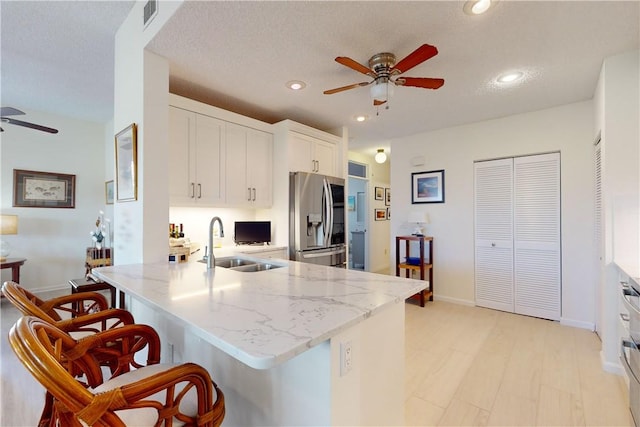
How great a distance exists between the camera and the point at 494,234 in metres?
3.81

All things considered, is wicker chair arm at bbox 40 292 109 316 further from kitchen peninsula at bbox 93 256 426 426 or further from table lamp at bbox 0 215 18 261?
table lamp at bbox 0 215 18 261

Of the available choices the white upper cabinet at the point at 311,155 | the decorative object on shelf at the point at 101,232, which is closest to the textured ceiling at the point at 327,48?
the white upper cabinet at the point at 311,155

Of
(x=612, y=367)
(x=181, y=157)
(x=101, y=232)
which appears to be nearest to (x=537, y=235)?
(x=612, y=367)

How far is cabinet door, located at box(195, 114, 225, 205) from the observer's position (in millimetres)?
2947

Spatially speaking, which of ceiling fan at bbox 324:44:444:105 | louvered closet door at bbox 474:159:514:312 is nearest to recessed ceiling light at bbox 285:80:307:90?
ceiling fan at bbox 324:44:444:105

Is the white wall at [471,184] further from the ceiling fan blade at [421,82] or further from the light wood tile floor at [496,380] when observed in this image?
the ceiling fan blade at [421,82]

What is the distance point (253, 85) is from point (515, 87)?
261cm

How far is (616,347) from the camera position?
89.1 inches

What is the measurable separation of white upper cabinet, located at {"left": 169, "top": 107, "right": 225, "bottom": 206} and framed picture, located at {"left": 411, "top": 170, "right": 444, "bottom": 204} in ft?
9.46

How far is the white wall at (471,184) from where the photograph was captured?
3229mm

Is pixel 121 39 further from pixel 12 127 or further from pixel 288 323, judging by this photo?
pixel 12 127

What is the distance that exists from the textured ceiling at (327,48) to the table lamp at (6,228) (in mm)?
1672

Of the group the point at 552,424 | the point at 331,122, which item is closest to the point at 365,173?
the point at 331,122

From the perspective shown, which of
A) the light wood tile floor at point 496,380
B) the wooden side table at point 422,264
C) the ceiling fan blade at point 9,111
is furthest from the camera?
the wooden side table at point 422,264
